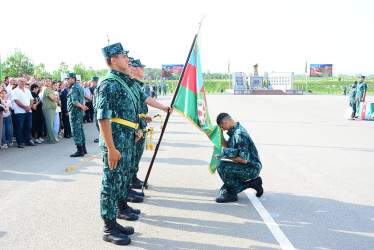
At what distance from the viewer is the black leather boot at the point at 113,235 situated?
3441 millimetres

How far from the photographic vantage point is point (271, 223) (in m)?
3.95

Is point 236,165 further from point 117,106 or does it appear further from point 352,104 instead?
point 352,104

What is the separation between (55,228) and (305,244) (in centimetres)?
301

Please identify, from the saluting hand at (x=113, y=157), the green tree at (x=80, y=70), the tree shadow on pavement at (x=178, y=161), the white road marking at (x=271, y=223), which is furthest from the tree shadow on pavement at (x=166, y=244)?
the green tree at (x=80, y=70)

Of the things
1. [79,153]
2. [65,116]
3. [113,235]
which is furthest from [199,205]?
[65,116]

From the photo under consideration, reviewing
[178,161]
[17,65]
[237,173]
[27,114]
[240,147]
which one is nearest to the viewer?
[240,147]

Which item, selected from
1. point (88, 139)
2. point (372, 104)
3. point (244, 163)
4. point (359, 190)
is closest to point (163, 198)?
point (244, 163)

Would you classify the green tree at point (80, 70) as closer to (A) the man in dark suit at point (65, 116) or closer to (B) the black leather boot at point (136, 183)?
(A) the man in dark suit at point (65, 116)

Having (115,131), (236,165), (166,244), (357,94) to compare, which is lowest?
(166,244)

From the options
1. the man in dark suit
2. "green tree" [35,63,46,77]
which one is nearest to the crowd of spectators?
the man in dark suit

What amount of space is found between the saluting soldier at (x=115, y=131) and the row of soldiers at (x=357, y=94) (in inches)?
589

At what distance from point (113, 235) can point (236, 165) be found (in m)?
2.11

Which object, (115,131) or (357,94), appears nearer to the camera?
(115,131)

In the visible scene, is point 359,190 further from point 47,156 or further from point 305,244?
point 47,156
